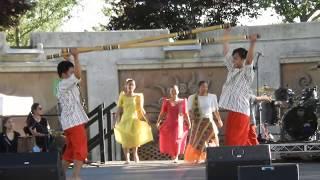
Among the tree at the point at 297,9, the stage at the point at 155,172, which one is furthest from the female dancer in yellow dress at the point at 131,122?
the tree at the point at 297,9

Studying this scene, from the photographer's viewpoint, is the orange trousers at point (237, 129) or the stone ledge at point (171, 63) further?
the stone ledge at point (171, 63)

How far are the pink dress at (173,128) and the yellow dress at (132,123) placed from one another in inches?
13.5

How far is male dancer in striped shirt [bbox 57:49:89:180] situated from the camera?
9852 millimetres

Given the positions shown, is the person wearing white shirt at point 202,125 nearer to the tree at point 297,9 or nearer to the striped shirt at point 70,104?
the striped shirt at point 70,104

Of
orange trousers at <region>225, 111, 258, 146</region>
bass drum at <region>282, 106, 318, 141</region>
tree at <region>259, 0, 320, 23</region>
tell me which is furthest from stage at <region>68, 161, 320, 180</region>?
tree at <region>259, 0, 320, 23</region>

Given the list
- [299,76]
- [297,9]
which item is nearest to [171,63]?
[299,76]

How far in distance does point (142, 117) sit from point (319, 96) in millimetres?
3459

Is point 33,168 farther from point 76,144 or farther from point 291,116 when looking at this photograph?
point 291,116

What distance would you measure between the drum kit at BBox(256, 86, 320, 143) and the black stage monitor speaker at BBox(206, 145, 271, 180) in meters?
6.30

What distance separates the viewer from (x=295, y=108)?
1497 centimetres

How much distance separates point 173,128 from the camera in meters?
14.9

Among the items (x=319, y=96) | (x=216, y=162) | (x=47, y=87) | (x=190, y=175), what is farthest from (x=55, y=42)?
(x=216, y=162)

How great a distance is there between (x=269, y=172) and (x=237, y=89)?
2620mm

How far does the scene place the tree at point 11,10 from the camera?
22031mm
